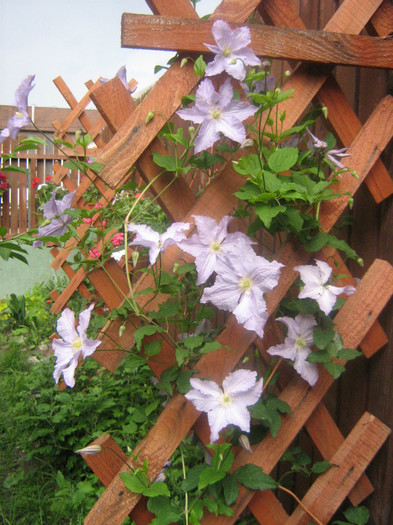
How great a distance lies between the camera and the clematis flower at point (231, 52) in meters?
0.92

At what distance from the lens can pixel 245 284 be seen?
89 cm

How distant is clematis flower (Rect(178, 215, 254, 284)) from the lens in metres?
0.93

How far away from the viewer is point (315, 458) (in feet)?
4.18

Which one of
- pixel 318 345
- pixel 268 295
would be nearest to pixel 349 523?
pixel 318 345

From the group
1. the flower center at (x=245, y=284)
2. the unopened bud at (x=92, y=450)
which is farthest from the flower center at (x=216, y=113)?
the unopened bud at (x=92, y=450)

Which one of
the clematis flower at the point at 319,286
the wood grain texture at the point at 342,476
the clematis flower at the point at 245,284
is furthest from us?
the wood grain texture at the point at 342,476

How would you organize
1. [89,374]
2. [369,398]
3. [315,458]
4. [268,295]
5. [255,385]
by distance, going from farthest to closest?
[89,374] → [315,458] → [369,398] → [268,295] → [255,385]

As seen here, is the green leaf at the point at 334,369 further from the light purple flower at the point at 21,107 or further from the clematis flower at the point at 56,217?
the light purple flower at the point at 21,107

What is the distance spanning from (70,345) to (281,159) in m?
0.56

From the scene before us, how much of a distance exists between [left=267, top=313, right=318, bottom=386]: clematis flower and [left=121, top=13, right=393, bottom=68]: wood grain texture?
1.82ft

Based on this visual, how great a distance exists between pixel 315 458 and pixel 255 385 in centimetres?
48

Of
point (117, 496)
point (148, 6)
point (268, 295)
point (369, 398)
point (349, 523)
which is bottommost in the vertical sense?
point (349, 523)

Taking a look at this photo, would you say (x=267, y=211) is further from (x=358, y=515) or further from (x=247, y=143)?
(x=358, y=515)

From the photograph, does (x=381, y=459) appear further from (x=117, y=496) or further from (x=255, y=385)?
(x=117, y=496)
